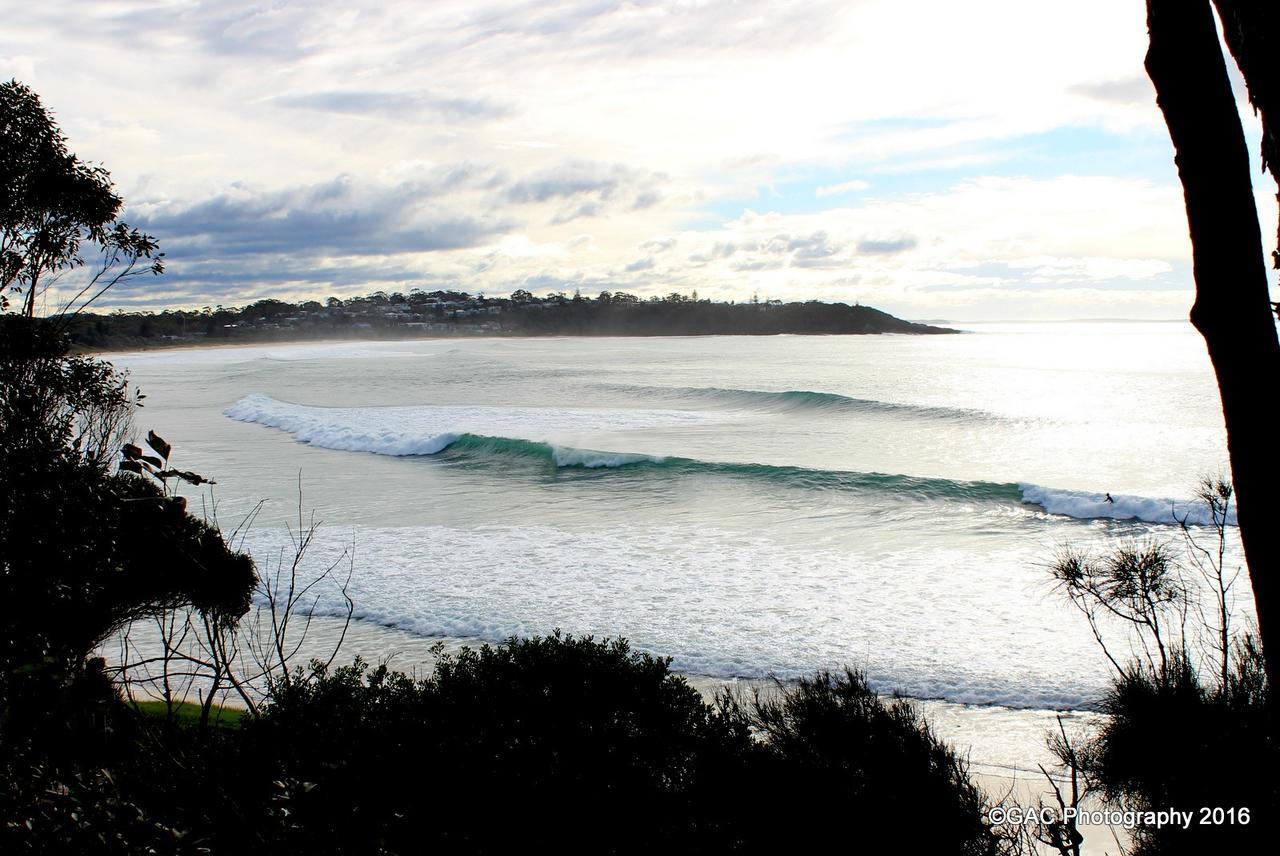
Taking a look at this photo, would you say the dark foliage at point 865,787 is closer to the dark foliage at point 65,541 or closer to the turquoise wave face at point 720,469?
the dark foliage at point 65,541

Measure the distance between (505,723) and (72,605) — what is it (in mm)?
4745

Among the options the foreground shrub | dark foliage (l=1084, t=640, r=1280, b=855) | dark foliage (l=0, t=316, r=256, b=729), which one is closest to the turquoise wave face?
dark foliage (l=0, t=316, r=256, b=729)

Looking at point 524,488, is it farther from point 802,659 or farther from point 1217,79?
point 1217,79

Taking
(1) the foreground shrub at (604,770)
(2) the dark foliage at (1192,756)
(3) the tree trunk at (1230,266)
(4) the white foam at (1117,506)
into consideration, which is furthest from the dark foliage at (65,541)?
(4) the white foam at (1117,506)

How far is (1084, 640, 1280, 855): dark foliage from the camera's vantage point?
328cm

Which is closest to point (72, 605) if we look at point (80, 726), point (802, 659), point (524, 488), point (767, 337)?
point (80, 726)

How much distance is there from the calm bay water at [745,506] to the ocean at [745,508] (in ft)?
0.22

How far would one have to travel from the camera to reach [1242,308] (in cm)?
243

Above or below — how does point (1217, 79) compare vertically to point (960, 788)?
above

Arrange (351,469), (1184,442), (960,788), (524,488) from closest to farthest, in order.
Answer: (960,788), (524,488), (351,469), (1184,442)

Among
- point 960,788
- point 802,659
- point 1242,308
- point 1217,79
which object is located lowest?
point 802,659

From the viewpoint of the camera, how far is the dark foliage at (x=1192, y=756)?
3.28m

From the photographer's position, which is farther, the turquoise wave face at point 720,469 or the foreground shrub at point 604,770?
the turquoise wave face at point 720,469

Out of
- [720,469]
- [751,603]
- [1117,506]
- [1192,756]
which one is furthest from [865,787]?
[720,469]
